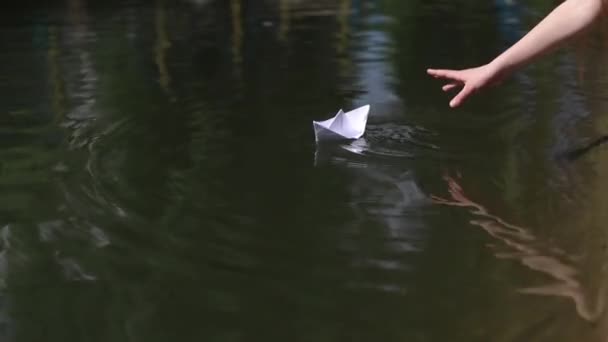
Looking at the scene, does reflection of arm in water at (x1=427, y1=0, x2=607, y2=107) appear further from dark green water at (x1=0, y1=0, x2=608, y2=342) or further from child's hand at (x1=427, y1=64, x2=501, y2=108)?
dark green water at (x1=0, y1=0, x2=608, y2=342)

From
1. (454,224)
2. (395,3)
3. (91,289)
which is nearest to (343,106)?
(454,224)

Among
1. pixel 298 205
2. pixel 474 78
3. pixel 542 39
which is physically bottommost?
pixel 298 205

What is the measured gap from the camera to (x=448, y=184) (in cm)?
284

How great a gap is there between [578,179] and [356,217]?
30.5 inches


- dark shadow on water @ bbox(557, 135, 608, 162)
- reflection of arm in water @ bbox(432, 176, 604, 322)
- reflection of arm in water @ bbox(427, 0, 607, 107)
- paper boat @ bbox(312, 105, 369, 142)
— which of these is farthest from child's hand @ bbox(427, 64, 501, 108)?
paper boat @ bbox(312, 105, 369, 142)

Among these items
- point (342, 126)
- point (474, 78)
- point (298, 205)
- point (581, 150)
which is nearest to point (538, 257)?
point (474, 78)

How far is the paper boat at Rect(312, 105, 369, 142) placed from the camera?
336 cm

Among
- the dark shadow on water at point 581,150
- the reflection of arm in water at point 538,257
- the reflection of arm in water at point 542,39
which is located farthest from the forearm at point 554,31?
the dark shadow on water at point 581,150

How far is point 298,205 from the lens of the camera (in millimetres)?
2697

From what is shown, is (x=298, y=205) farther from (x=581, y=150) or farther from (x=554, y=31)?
(x=581, y=150)

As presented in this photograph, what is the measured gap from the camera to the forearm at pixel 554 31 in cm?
237

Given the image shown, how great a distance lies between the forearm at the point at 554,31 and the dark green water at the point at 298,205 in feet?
1.46

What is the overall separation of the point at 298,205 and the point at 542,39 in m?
0.87

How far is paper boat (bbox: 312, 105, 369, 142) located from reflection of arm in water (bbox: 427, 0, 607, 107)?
0.86m
